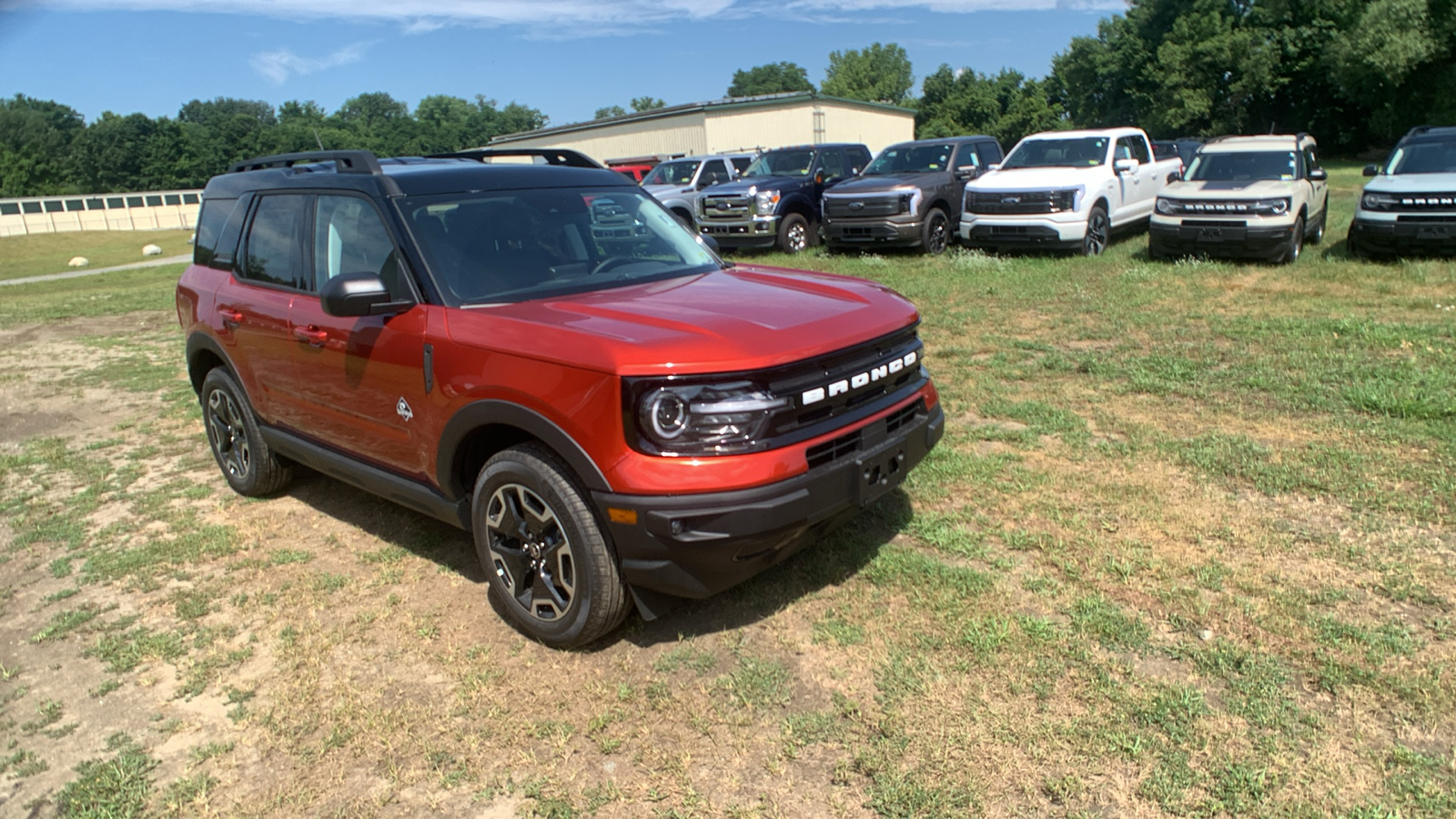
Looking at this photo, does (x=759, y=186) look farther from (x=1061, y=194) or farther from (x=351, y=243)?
(x=351, y=243)

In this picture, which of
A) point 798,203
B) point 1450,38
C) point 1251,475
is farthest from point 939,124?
point 1251,475

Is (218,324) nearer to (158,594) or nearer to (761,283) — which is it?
(158,594)

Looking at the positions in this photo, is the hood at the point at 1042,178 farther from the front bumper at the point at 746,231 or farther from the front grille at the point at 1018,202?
the front bumper at the point at 746,231

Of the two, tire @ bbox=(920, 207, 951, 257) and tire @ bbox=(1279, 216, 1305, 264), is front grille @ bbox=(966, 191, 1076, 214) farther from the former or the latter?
tire @ bbox=(1279, 216, 1305, 264)

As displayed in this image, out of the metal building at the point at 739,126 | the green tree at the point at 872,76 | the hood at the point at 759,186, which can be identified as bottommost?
the hood at the point at 759,186

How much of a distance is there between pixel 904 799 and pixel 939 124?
74484 millimetres

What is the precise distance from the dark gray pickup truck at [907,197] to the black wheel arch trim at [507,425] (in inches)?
434

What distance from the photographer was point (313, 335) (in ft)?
14.3

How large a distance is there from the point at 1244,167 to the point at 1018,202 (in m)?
2.92

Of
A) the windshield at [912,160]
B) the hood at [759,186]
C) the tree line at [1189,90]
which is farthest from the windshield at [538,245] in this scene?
the windshield at [912,160]

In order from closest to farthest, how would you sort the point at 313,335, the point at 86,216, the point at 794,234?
the point at 313,335 → the point at 794,234 → the point at 86,216

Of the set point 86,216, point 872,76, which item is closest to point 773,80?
point 872,76

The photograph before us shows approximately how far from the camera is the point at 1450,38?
39469 millimetres

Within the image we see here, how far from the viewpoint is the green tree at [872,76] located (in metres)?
122
